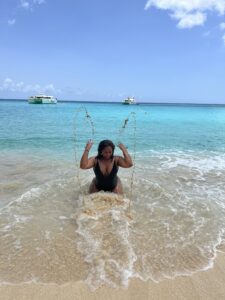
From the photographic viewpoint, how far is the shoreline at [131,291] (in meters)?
3.84

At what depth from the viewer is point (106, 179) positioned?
282 inches

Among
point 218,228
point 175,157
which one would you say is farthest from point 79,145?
point 218,228

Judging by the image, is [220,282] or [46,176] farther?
[46,176]

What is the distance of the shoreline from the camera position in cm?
384

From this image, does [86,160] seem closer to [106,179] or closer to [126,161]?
[106,179]

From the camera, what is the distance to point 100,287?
4031mm

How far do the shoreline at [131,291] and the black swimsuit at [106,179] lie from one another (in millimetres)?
3196

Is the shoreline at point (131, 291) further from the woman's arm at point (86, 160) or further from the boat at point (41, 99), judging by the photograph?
the boat at point (41, 99)

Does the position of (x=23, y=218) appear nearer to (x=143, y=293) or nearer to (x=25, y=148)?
(x=143, y=293)

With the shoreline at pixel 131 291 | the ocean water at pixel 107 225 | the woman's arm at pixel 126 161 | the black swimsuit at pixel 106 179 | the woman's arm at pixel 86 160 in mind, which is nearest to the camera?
the shoreline at pixel 131 291

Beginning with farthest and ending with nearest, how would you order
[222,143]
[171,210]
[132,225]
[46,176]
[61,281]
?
1. [222,143]
2. [46,176]
3. [171,210]
4. [132,225]
5. [61,281]

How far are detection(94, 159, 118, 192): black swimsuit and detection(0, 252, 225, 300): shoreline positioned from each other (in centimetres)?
320

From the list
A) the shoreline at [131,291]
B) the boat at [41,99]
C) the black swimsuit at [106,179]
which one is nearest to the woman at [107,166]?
the black swimsuit at [106,179]

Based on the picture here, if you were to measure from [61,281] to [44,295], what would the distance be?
339mm
